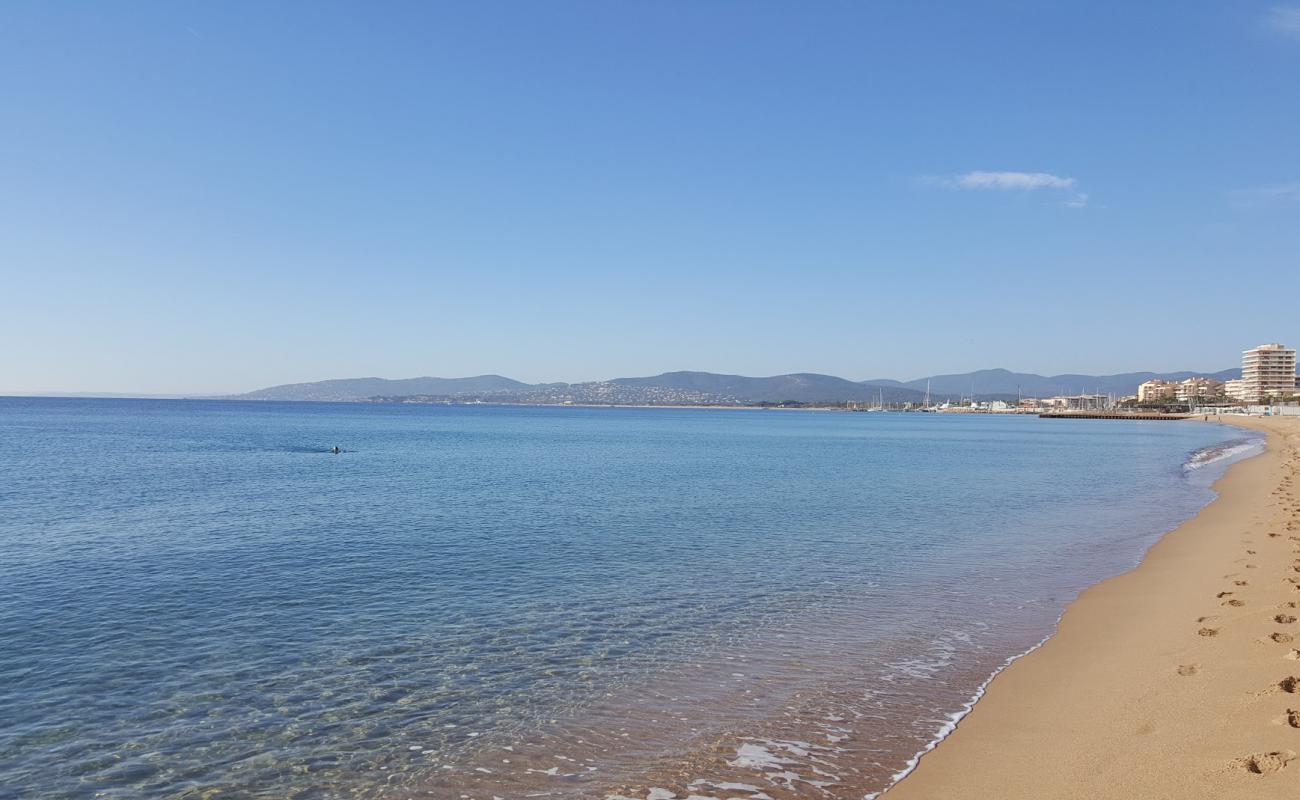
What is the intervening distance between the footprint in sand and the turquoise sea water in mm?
2785

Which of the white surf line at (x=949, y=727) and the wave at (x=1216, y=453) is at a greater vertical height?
the white surf line at (x=949, y=727)

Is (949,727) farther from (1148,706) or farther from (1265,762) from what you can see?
(1265,762)

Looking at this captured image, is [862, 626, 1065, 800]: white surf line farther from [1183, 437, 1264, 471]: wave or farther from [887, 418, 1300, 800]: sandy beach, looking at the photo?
[1183, 437, 1264, 471]: wave

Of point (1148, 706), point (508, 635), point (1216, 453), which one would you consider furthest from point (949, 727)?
point (1216, 453)

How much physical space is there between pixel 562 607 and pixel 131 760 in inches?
276

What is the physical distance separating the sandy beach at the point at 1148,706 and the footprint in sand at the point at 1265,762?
11 millimetres

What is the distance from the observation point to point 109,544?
65.6ft

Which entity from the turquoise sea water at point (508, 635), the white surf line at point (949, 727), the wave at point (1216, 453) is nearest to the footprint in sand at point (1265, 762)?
the white surf line at point (949, 727)

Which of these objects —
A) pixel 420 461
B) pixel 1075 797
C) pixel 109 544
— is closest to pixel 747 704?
pixel 1075 797

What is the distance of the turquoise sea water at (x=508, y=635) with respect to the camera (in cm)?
793

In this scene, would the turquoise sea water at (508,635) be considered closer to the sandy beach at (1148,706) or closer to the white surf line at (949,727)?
the white surf line at (949,727)

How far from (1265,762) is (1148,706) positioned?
6.77 ft

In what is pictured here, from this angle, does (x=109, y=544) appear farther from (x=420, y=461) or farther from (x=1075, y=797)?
(x=420, y=461)

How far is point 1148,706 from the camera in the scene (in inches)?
344
